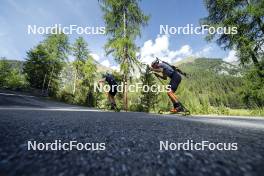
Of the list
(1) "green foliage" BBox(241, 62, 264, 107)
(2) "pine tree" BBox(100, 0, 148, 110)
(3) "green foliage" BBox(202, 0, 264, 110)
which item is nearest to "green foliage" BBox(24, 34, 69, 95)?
(2) "pine tree" BBox(100, 0, 148, 110)

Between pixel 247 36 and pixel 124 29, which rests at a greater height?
pixel 124 29

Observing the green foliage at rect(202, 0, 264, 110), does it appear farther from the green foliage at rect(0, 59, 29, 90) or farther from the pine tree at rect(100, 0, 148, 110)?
the green foliage at rect(0, 59, 29, 90)

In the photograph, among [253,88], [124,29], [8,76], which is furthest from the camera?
[8,76]

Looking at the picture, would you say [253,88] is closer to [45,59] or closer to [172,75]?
[172,75]

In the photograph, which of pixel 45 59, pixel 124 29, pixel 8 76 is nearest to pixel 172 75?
pixel 124 29

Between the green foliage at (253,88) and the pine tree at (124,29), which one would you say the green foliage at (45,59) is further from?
the green foliage at (253,88)

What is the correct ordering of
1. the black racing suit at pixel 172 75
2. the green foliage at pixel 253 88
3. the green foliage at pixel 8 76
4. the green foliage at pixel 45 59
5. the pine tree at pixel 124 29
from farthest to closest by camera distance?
the green foliage at pixel 8 76 → the green foliage at pixel 45 59 → the pine tree at pixel 124 29 → the green foliage at pixel 253 88 → the black racing suit at pixel 172 75

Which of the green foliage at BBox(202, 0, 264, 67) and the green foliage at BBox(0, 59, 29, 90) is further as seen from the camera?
the green foliage at BBox(0, 59, 29, 90)

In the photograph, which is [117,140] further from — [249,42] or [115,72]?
[115,72]

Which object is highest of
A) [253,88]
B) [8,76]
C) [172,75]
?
[8,76]

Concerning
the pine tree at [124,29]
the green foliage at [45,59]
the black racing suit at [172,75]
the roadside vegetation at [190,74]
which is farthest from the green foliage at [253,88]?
the green foliage at [45,59]

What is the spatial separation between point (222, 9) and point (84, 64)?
24568 millimetres

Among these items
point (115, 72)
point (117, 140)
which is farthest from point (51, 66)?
point (117, 140)

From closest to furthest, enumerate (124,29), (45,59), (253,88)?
(253,88), (124,29), (45,59)
